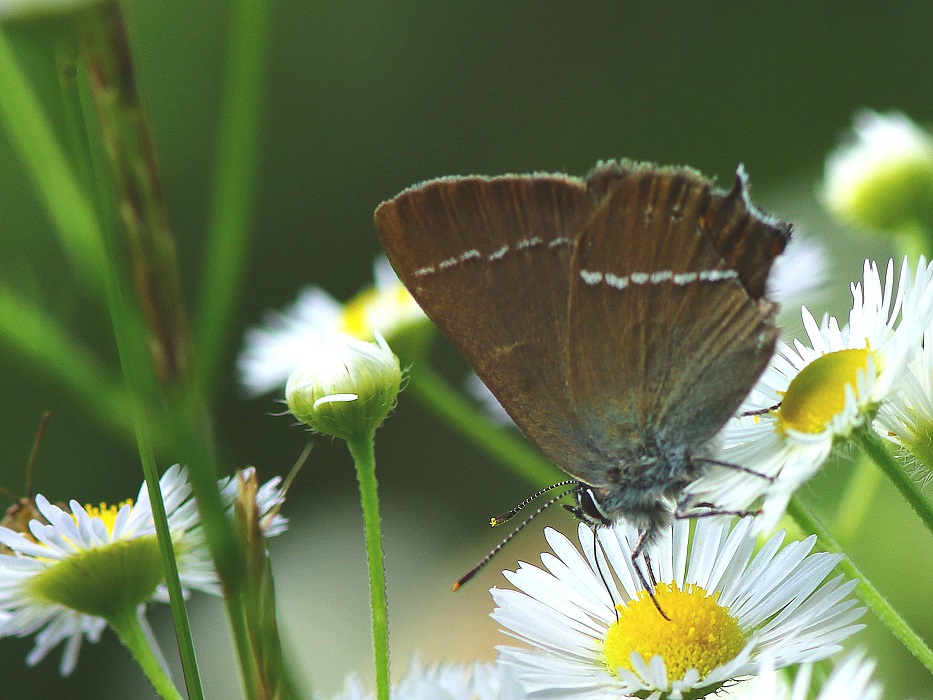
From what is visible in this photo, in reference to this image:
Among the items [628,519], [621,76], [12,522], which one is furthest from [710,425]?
[621,76]

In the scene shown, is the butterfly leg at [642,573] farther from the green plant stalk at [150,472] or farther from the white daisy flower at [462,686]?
the green plant stalk at [150,472]

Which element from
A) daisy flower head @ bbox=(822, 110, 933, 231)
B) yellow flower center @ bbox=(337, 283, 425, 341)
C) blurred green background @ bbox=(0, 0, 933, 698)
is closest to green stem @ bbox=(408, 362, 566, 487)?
yellow flower center @ bbox=(337, 283, 425, 341)

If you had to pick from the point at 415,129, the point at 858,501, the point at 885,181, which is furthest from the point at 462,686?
the point at 415,129

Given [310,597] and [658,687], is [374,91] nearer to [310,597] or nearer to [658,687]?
[310,597]

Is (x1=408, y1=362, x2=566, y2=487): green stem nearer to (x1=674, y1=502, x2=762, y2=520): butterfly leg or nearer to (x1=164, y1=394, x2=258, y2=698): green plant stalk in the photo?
(x1=674, y1=502, x2=762, y2=520): butterfly leg

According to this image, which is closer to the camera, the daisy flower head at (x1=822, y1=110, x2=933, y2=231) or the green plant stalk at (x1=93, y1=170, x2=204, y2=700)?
the green plant stalk at (x1=93, y1=170, x2=204, y2=700)

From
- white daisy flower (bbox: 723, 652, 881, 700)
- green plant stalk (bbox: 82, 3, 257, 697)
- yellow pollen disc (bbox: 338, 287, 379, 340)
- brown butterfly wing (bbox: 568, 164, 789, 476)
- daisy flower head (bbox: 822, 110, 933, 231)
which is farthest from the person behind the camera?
yellow pollen disc (bbox: 338, 287, 379, 340)

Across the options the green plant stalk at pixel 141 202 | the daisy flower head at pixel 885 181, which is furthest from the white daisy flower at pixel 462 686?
the daisy flower head at pixel 885 181

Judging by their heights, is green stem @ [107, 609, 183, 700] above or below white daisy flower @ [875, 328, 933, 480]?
above
